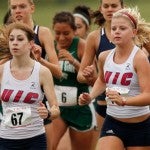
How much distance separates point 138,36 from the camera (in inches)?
313

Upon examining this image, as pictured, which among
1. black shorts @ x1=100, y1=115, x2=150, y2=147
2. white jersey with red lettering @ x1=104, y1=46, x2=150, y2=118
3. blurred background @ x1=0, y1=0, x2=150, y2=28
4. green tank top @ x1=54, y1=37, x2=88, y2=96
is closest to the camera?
white jersey with red lettering @ x1=104, y1=46, x2=150, y2=118

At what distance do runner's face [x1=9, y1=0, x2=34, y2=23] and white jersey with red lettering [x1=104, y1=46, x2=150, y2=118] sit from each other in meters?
1.43

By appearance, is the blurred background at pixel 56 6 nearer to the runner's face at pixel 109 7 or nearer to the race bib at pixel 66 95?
the race bib at pixel 66 95

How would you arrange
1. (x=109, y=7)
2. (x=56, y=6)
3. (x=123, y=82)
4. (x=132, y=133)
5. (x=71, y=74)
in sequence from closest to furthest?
(x=123, y=82), (x=132, y=133), (x=109, y=7), (x=71, y=74), (x=56, y=6)

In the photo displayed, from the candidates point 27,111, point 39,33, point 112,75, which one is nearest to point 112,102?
point 112,75

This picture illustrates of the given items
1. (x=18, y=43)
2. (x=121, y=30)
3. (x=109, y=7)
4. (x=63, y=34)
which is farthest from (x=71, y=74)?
(x=121, y=30)

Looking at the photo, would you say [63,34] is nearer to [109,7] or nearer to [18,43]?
[109,7]

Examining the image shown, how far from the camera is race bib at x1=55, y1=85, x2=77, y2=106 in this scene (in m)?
9.04

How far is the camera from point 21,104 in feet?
24.0

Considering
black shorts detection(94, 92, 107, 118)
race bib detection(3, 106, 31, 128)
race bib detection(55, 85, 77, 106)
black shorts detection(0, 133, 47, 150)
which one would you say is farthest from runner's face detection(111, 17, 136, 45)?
race bib detection(55, 85, 77, 106)

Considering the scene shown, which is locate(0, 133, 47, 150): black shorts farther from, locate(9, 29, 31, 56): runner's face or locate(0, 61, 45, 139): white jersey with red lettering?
locate(9, 29, 31, 56): runner's face

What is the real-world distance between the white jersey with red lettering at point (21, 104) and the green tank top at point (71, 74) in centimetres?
160

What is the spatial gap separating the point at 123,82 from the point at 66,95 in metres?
1.88

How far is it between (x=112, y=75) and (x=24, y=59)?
0.83 m
